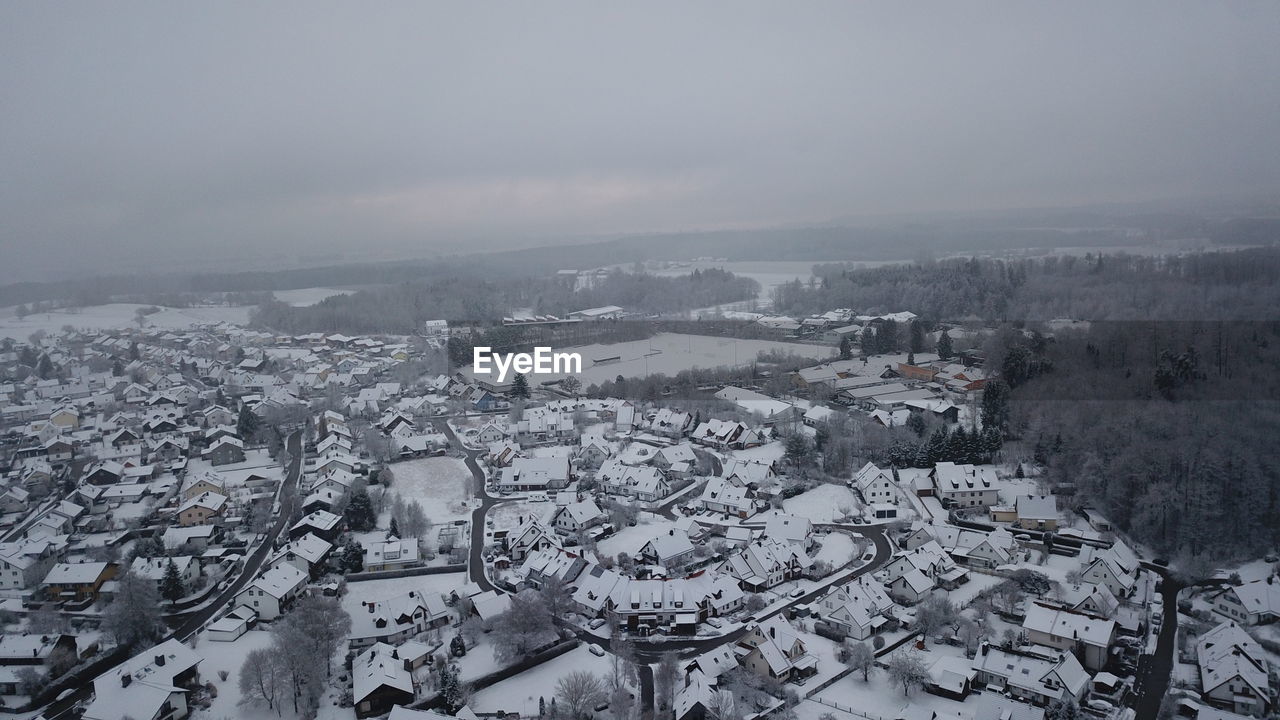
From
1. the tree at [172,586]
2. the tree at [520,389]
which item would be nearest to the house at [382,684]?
the tree at [172,586]

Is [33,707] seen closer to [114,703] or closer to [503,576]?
[114,703]

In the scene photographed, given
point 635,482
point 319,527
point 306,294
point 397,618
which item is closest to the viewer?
point 397,618

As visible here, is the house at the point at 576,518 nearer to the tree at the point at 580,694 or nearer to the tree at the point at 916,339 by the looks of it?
the tree at the point at 580,694

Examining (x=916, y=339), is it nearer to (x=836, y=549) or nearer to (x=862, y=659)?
(x=836, y=549)

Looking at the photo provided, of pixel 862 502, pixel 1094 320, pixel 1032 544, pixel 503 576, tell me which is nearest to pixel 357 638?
pixel 503 576

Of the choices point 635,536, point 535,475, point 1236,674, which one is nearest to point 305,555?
point 535,475

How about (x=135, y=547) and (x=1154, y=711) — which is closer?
(x=1154, y=711)
